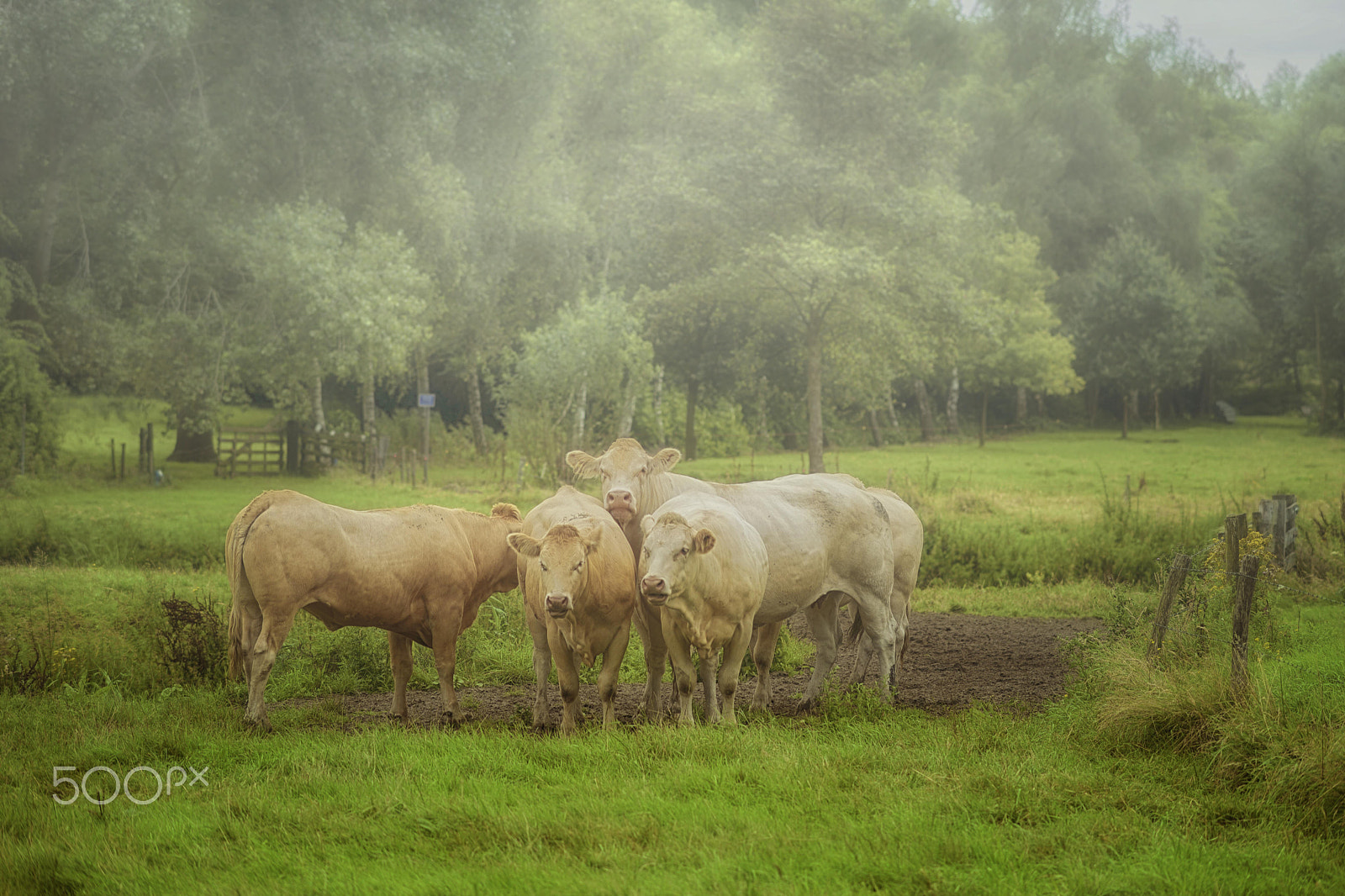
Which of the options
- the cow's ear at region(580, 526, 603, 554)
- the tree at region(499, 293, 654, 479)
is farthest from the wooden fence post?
the tree at region(499, 293, 654, 479)

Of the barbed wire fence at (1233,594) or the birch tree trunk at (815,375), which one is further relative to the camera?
the birch tree trunk at (815,375)

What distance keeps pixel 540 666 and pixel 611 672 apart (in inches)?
29.9

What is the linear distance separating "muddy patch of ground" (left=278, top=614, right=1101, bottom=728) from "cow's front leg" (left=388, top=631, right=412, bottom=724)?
5.9 inches

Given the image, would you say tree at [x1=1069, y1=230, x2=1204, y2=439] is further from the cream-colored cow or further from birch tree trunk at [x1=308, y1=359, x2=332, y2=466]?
the cream-colored cow

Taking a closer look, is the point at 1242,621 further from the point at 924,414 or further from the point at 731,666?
the point at 924,414

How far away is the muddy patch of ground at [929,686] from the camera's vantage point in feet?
27.8

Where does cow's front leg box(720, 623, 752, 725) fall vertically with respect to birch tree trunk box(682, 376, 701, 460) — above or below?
below

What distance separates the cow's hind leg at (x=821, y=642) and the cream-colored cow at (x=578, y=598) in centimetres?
182

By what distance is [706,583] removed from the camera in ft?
23.9

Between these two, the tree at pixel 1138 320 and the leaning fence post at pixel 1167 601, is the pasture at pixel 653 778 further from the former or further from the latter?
the tree at pixel 1138 320

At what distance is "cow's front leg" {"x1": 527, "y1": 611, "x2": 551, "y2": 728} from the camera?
25.7 ft

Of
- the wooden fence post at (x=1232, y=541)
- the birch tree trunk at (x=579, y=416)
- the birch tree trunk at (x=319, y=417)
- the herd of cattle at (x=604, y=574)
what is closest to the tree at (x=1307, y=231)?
the birch tree trunk at (x=579, y=416)

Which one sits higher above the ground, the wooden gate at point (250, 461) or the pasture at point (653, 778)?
the wooden gate at point (250, 461)

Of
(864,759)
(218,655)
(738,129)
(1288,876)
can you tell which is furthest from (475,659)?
(738,129)
